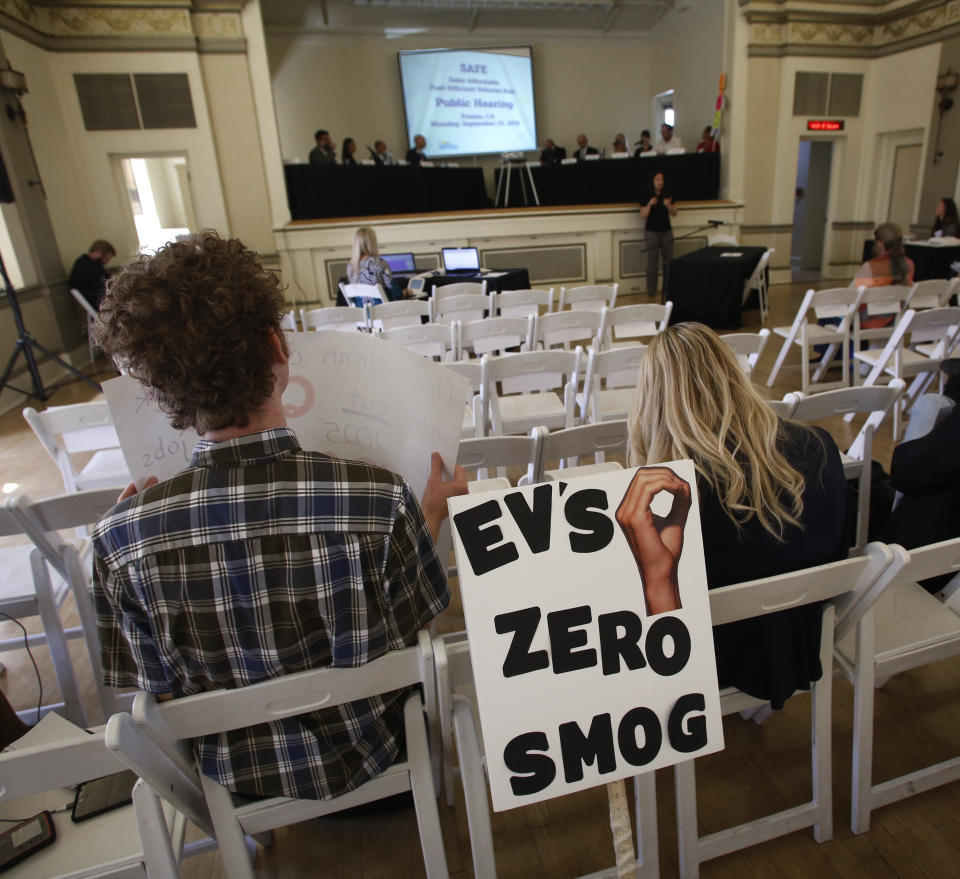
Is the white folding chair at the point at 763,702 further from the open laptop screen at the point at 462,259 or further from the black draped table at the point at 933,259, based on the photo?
the black draped table at the point at 933,259

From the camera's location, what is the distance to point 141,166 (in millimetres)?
10289

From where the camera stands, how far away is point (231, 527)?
2.76 ft

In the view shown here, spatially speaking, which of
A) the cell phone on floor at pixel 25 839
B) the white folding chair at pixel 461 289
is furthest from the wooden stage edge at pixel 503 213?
the cell phone on floor at pixel 25 839

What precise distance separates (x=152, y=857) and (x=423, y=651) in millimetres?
551

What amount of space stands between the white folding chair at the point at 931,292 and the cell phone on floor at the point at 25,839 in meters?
4.85

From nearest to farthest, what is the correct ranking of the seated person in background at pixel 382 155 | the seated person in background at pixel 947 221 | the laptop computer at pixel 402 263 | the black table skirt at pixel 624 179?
the laptop computer at pixel 402 263 → the seated person in background at pixel 947 221 → the seated person in background at pixel 382 155 → the black table skirt at pixel 624 179

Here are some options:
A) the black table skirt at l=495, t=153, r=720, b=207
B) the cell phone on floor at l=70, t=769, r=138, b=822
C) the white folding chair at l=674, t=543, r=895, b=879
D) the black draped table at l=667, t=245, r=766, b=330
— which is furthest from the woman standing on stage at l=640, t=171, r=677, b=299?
the cell phone on floor at l=70, t=769, r=138, b=822

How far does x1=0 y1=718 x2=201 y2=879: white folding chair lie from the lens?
795mm

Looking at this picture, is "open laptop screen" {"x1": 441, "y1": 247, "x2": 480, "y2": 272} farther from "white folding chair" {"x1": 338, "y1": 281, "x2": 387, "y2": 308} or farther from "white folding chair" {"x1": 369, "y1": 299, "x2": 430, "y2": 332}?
"white folding chair" {"x1": 369, "y1": 299, "x2": 430, "y2": 332}

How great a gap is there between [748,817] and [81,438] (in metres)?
2.72

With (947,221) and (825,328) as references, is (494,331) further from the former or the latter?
(947,221)

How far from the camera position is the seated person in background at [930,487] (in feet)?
5.22

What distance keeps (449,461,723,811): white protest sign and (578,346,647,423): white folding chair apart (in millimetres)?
1691

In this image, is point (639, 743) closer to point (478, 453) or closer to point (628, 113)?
point (478, 453)
